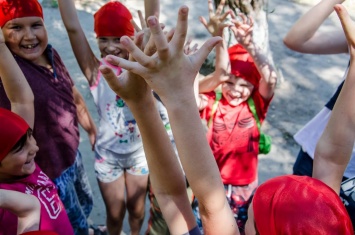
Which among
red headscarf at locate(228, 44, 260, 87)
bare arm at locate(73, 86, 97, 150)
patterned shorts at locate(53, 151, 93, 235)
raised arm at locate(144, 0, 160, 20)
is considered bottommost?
patterned shorts at locate(53, 151, 93, 235)

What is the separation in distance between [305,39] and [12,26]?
163cm

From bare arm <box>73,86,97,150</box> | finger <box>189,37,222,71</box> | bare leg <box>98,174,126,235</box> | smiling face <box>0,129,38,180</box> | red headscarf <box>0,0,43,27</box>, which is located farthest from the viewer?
bare arm <box>73,86,97,150</box>

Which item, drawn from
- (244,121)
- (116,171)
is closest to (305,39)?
(244,121)

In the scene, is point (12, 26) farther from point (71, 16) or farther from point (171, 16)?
point (171, 16)

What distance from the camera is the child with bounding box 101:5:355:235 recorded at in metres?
1.28

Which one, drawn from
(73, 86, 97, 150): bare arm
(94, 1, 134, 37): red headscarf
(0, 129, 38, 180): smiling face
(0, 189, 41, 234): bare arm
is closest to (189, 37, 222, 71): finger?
(0, 189, 41, 234): bare arm

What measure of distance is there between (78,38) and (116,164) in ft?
2.83

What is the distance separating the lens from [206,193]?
1.46 metres

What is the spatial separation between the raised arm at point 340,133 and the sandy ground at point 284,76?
209cm

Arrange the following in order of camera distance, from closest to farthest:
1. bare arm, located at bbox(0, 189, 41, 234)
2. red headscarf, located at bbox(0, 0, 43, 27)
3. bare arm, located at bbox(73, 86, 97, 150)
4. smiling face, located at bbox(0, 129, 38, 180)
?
bare arm, located at bbox(0, 189, 41, 234)
smiling face, located at bbox(0, 129, 38, 180)
red headscarf, located at bbox(0, 0, 43, 27)
bare arm, located at bbox(73, 86, 97, 150)

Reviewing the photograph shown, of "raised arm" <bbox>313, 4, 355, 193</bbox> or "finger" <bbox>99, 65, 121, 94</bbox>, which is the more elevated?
"finger" <bbox>99, 65, 121, 94</bbox>

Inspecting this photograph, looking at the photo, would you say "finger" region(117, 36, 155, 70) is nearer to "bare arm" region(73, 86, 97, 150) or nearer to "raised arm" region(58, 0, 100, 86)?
"raised arm" region(58, 0, 100, 86)

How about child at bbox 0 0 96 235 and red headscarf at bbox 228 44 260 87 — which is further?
red headscarf at bbox 228 44 260 87

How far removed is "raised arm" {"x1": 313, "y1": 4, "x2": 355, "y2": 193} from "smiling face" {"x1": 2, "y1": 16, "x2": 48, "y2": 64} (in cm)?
168
